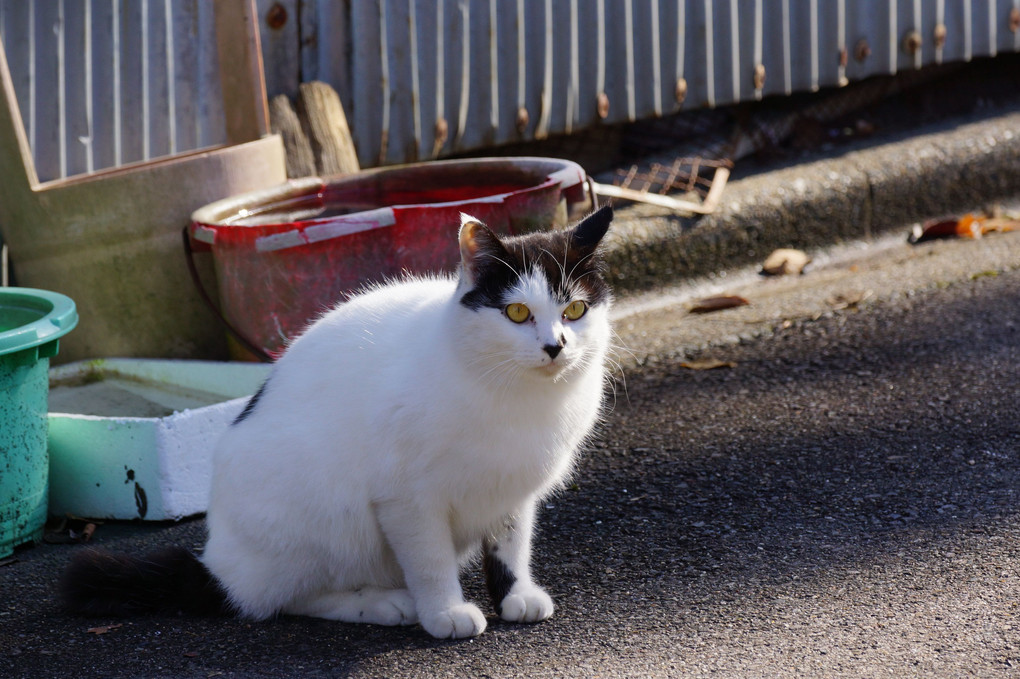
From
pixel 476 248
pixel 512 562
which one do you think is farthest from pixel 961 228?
pixel 476 248

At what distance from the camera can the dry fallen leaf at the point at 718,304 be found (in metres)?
4.24

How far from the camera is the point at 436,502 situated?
2.13 meters

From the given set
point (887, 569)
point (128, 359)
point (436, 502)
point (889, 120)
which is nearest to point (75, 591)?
point (436, 502)

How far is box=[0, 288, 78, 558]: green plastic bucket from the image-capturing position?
2605 mm

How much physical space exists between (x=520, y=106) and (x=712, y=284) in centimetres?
118

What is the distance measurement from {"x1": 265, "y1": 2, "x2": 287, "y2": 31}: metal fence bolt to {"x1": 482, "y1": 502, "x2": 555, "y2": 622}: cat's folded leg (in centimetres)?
274

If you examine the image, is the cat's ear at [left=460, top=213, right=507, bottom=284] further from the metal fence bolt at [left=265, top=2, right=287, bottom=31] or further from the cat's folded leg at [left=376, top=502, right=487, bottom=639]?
the metal fence bolt at [left=265, top=2, right=287, bottom=31]

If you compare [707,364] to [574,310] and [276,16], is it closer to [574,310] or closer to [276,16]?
[574,310]

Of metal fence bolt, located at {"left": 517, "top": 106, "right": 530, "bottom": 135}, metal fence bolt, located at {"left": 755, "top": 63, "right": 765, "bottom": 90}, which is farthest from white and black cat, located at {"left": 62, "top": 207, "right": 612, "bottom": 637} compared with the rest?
metal fence bolt, located at {"left": 755, "top": 63, "right": 765, "bottom": 90}

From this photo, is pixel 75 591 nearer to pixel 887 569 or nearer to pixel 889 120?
pixel 887 569

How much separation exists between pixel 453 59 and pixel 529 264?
8.78ft

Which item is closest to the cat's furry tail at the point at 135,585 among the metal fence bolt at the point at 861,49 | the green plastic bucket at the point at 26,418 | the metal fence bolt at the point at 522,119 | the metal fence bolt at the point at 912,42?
the green plastic bucket at the point at 26,418

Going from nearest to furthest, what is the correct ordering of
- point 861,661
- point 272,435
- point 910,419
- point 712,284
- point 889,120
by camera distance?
point 861,661 < point 272,435 < point 910,419 < point 712,284 < point 889,120

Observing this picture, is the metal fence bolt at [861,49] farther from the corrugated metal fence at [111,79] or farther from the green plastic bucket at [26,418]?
the green plastic bucket at [26,418]
